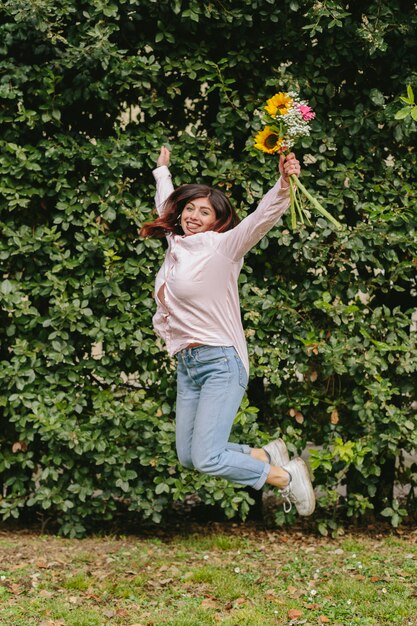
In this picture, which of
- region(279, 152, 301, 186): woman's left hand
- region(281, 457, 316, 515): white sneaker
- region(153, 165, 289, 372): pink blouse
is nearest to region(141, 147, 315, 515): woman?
region(153, 165, 289, 372): pink blouse

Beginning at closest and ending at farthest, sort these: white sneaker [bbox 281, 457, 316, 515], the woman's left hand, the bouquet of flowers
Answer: the woman's left hand
the bouquet of flowers
white sneaker [bbox 281, 457, 316, 515]

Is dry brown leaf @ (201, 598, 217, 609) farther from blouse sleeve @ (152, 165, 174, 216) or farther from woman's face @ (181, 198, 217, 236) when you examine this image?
blouse sleeve @ (152, 165, 174, 216)

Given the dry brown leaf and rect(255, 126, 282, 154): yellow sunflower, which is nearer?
rect(255, 126, 282, 154): yellow sunflower

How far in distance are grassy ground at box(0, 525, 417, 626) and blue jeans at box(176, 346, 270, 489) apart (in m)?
0.73

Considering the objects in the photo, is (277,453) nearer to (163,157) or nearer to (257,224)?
(257,224)

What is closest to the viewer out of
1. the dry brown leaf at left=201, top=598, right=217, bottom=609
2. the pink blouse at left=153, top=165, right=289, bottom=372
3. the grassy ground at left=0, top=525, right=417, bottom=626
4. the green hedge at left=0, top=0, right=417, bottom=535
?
the pink blouse at left=153, top=165, right=289, bottom=372

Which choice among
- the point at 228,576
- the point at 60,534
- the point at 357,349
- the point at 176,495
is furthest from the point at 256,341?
the point at 60,534

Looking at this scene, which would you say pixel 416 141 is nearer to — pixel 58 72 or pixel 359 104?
pixel 359 104

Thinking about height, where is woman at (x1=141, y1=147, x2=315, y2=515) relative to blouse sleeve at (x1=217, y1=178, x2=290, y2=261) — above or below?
below

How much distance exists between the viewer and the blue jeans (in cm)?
451

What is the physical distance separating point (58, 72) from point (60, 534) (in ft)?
10.1

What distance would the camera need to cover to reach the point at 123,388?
604 centimetres

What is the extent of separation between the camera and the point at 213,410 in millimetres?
4496

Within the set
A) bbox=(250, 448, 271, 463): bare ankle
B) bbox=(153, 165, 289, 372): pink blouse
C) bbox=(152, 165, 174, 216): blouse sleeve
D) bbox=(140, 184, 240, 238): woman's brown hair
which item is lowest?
bbox=(250, 448, 271, 463): bare ankle
